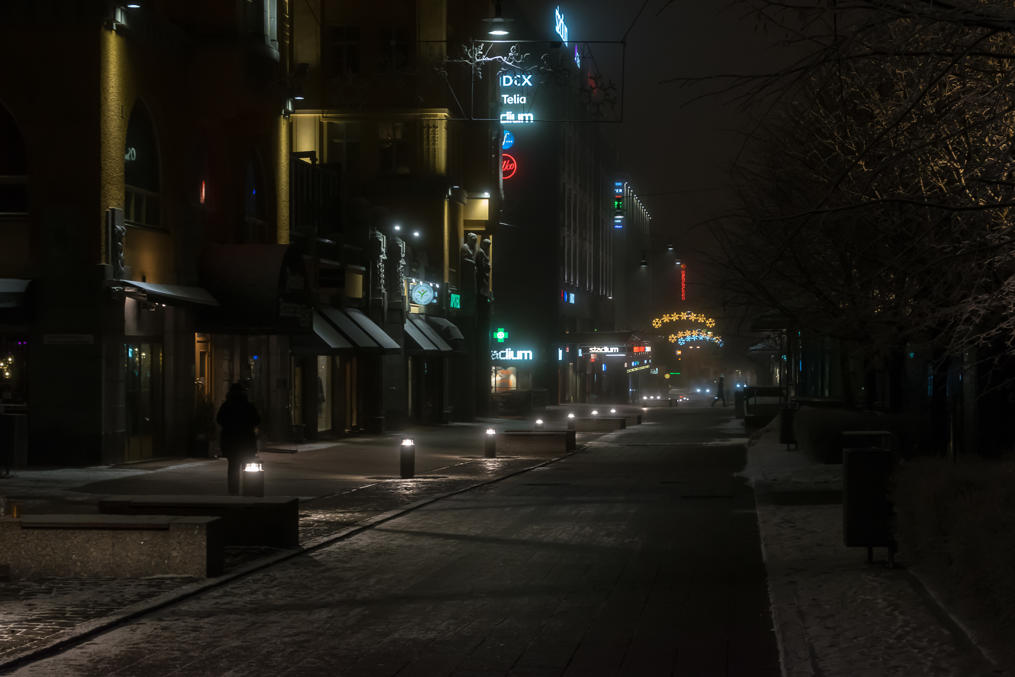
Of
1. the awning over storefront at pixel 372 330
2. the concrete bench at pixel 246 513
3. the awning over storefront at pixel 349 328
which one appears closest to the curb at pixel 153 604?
the concrete bench at pixel 246 513

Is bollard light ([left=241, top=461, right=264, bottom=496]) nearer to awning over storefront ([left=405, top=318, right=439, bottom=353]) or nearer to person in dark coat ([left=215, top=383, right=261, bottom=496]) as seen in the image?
person in dark coat ([left=215, top=383, right=261, bottom=496])

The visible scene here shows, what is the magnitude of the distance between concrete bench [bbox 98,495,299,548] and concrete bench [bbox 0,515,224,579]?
72.6 inches

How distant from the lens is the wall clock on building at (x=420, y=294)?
160 feet

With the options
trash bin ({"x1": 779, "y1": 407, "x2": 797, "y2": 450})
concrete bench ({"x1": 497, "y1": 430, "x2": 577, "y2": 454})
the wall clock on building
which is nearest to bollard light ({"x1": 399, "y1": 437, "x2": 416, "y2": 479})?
concrete bench ({"x1": 497, "y1": 430, "x2": 577, "y2": 454})

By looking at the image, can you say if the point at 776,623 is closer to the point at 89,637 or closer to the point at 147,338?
the point at 89,637

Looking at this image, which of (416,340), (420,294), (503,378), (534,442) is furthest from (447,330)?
(503,378)

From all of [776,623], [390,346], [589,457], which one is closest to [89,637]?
[776,623]

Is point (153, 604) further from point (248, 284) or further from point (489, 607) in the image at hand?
point (248, 284)

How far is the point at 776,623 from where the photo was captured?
422 inches

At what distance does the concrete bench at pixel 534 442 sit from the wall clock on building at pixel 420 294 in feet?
44.8

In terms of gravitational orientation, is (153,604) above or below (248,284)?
below

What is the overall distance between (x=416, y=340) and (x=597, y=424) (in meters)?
7.88

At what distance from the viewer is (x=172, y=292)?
28562 millimetres

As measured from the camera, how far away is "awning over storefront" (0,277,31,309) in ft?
85.3
